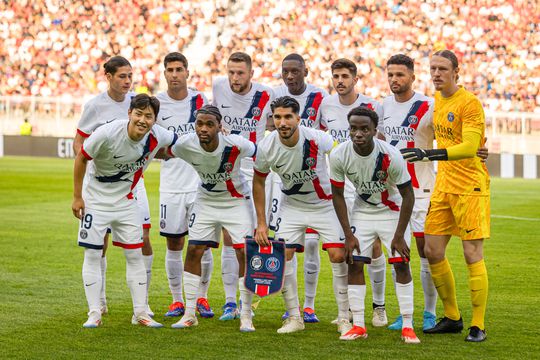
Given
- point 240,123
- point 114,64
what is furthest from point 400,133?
point 114,64

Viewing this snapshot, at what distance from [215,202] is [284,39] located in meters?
24.8

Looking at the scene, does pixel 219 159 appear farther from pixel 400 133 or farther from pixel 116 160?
pixel 400 133

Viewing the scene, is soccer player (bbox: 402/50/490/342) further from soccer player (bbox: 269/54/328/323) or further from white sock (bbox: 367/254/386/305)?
soccer player (bbox: 269/54/328/323)

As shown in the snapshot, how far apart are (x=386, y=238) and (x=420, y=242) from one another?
64cm

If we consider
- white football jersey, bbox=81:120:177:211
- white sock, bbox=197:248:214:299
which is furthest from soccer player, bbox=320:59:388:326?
white football jersey, bbox=81:120:177:211

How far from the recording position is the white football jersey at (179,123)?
7.84 metres

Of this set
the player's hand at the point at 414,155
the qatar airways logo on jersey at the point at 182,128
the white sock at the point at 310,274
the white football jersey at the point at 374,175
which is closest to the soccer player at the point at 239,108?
the qatar airways logo on jersey at the point at 182,128

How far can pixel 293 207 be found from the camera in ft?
23.4

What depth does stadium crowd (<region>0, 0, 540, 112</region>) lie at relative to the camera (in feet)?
93.7

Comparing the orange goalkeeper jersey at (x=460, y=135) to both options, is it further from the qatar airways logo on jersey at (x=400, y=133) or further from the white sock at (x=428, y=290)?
the white sock at (x=428, y=290)

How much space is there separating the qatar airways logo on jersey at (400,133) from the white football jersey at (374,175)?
2.07ft

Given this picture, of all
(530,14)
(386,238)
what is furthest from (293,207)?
(530,14)

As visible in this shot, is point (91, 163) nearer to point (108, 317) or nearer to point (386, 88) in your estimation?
point (108, 317)

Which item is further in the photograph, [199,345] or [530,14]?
[530,14]
